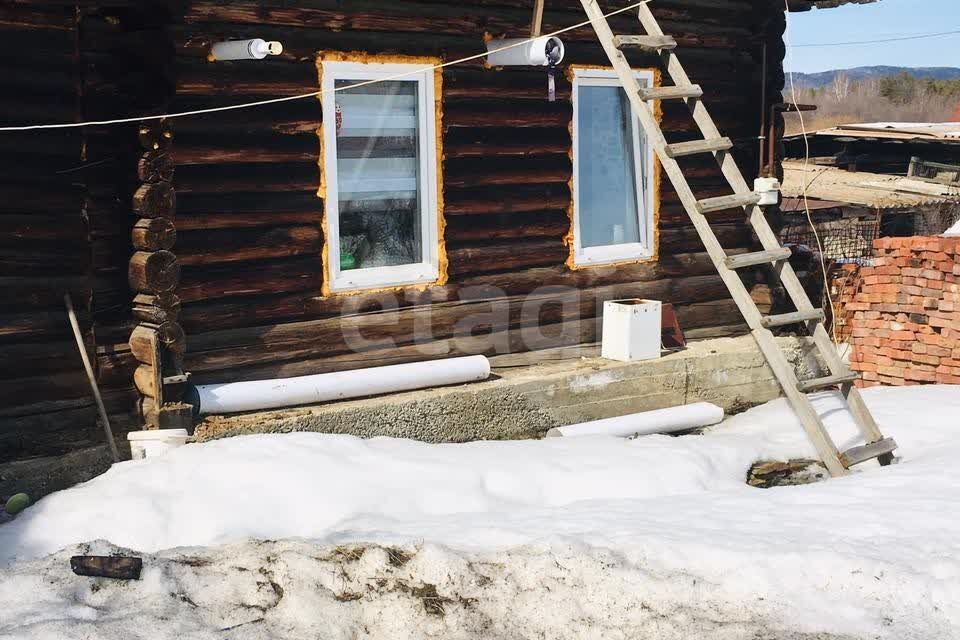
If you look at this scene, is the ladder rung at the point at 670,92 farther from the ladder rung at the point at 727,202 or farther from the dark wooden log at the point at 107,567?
the dark wooden log at the point at 107,567

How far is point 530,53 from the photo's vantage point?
773 cm

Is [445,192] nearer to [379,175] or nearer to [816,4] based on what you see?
[379,175]

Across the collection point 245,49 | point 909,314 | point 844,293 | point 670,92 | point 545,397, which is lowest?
point 545,397

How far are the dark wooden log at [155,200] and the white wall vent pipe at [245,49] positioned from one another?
0.86 meters

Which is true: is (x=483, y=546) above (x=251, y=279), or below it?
below

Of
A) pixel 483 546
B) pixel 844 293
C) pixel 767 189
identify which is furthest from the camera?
pixel 844 293

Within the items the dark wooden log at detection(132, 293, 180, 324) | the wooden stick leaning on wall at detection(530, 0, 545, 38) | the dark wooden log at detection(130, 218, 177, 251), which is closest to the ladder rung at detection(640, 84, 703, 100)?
the wooden stick leaning on wall at detection(530, 0, 545, 38)

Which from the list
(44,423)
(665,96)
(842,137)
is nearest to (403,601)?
(44,423)

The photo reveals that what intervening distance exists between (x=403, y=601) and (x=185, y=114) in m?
3.17

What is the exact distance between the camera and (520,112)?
26.8 ft

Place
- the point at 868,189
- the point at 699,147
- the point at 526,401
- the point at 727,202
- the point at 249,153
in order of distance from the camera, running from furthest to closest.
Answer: the point at 868,189
the point at 526,401
the point at 699,147
the point at 727,202
the point at 249,153

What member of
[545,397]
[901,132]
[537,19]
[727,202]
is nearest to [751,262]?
[727,202]

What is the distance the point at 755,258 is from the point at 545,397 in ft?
5.77

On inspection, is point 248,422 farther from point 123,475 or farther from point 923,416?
point 923,416
